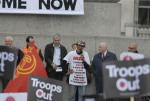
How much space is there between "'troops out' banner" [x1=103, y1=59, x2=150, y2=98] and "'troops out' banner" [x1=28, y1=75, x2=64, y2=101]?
2.18 m

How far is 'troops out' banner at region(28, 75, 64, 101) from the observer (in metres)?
12.7

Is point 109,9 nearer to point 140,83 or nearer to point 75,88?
point 75,88

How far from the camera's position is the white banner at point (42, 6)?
16172 millimetres

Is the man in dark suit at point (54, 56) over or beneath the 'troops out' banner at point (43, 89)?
over

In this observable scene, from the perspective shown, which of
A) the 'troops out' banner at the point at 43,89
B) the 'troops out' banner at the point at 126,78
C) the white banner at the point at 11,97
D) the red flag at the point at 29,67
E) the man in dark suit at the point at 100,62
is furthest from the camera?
the man in dark suit at the point at 100,62

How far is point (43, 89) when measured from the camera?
1277 centimetres

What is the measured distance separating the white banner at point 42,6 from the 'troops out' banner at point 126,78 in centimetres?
560

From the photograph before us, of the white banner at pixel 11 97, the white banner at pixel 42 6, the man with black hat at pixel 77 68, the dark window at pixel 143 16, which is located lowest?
the white banner at pixel 11 97

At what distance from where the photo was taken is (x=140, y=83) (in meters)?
11.1

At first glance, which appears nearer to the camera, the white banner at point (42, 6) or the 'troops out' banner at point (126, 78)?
the 'troops out' banner at point (126, 78)

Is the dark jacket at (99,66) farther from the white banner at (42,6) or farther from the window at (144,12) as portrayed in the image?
the window at (144,12)

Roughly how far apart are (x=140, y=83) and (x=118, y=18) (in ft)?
19.5

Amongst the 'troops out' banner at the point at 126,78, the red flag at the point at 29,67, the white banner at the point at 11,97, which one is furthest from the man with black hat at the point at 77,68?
the 'troops out' banner at the point at 126,78

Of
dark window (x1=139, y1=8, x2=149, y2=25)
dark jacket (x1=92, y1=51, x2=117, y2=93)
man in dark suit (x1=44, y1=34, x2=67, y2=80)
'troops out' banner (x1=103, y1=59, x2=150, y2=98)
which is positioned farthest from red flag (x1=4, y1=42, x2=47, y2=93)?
dark window (x1=139, y1=8, x2=149, y2=25)
